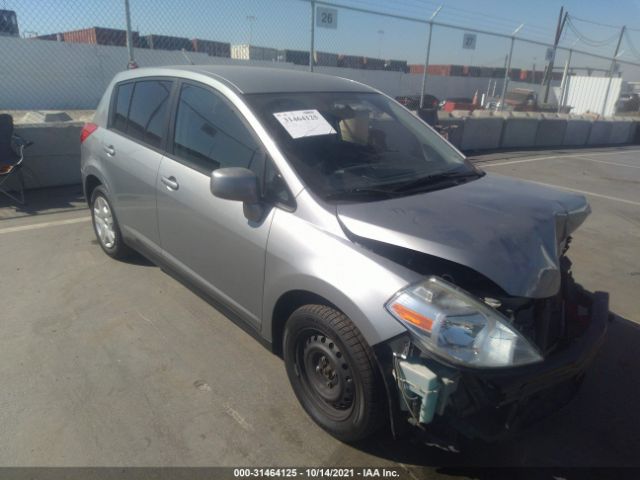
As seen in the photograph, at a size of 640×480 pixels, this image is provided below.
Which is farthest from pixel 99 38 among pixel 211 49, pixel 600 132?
pixel 600 132

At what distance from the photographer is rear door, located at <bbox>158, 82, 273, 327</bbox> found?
2.57 meters

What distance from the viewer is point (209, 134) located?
2855 millimetres

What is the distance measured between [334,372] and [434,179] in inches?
51.1

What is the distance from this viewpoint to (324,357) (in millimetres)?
2279

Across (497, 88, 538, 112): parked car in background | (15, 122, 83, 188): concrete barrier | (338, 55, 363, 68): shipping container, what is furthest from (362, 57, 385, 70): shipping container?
(15, 122, 83, 188): concrete barrier

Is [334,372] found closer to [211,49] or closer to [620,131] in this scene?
[211,49]

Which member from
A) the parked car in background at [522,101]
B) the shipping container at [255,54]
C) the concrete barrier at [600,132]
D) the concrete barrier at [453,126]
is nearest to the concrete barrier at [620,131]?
the concrete barrier at [600,132]

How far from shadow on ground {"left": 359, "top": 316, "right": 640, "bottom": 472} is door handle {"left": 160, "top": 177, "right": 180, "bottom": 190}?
1998 millimetres

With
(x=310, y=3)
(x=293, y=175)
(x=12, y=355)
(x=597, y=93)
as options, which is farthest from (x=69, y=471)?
(x=597, y=93)

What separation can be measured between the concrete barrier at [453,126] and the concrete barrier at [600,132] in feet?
25.7

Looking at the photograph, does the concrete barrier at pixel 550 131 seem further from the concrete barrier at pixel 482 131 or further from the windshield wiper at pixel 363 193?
the windshield wiper at pixel 363 193

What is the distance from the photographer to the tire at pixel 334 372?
6.64 ft

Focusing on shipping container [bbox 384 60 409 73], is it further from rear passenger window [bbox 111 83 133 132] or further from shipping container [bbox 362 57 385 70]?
rear passenger window [bbox 111 83 133 132]

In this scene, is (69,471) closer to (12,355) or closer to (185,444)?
(185,444)
